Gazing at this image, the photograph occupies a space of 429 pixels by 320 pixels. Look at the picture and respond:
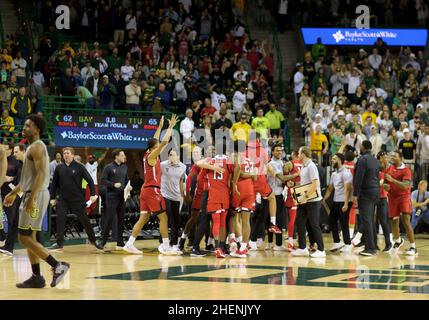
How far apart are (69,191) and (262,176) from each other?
3.54 metres

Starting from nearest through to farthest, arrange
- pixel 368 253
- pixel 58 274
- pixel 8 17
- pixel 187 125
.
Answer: pixel 58 274, pixel 368 253, pixel 187 125, pixel 8 17

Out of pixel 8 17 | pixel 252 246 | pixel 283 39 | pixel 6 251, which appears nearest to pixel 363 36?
pixel 283 39

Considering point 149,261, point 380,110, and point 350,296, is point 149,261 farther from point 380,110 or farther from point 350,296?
point 380,110

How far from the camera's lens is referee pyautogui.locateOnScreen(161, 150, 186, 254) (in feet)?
61.1

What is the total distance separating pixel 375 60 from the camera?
108ft

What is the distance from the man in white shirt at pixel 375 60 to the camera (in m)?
32.9

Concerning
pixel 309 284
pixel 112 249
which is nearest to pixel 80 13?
pixel 112 249

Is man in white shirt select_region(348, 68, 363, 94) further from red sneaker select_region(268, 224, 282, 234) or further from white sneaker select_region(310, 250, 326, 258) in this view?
white sneaker select_region(310, 250, 326, 258)

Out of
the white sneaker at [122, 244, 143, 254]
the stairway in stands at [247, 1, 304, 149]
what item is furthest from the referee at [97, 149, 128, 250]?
the stairway in stands at [247, 1, 304, 149]

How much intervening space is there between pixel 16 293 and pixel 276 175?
327 inches

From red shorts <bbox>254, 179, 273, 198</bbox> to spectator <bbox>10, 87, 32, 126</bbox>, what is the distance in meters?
8.32

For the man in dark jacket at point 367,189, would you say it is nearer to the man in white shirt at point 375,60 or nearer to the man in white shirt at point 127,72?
the man in white shirt at point 127,72

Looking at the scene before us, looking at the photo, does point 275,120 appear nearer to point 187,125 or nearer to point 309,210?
point 187,125
